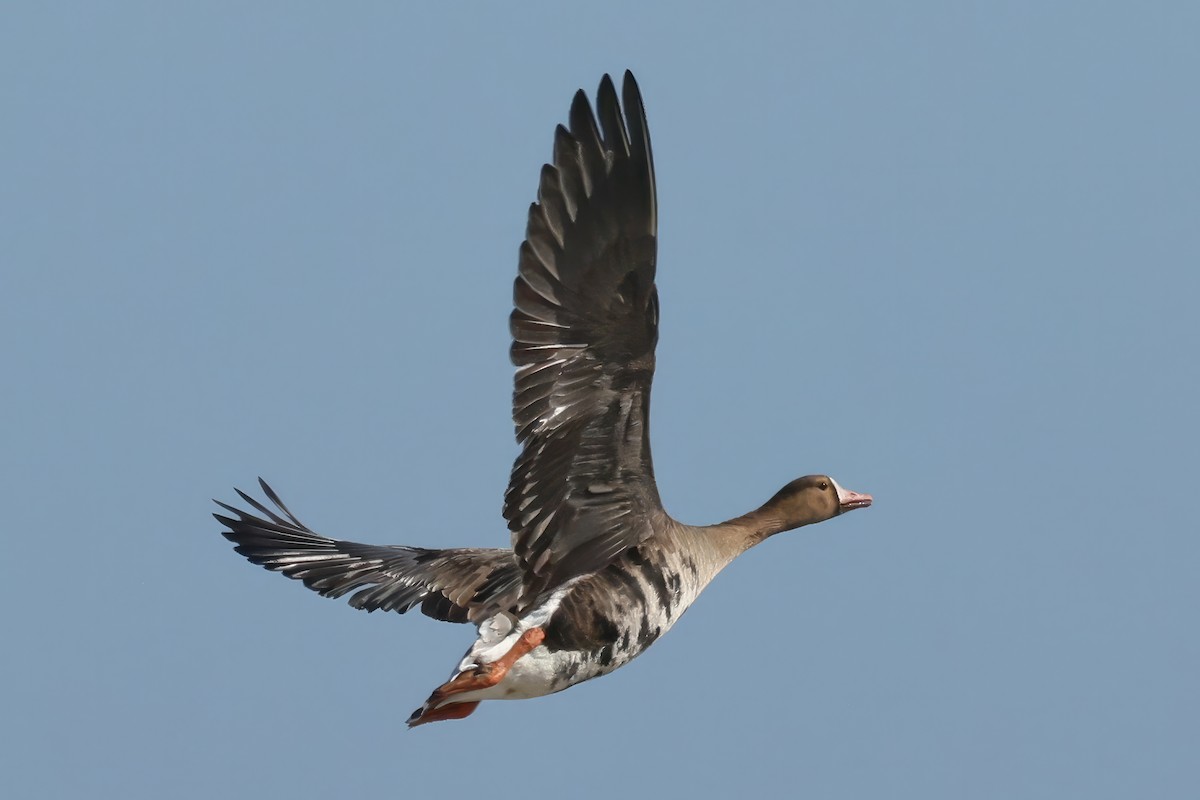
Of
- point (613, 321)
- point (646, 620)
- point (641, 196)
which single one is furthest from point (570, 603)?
point (641, 196)

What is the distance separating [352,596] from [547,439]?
7.97 feet

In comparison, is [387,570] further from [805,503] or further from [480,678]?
[805,503]

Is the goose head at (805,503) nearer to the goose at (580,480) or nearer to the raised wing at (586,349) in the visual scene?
the goose at (580,480)

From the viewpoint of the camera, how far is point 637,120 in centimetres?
880

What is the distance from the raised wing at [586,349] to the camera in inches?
351

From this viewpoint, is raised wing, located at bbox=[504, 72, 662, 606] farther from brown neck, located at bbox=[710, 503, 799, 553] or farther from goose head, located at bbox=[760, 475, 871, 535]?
goose head, located at bbox=[760, 475, 871, 535]

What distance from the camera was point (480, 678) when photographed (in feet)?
31.1

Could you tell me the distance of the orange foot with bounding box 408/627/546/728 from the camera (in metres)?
9.41

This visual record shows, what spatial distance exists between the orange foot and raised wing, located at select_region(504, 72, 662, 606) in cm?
52

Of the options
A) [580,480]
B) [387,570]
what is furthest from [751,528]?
[387,570]

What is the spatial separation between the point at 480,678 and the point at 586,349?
1924 millimetres

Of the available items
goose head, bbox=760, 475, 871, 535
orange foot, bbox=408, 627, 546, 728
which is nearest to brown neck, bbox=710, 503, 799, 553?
goose head, bbox=760, 475, 871, 535

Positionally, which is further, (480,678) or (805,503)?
(805,503)

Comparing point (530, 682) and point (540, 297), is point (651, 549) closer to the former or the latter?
point (530, 682)
